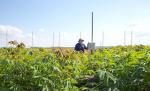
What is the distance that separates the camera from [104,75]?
16.4 feet

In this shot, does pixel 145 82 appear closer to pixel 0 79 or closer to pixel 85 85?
pixel 85 85

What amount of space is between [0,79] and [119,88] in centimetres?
187

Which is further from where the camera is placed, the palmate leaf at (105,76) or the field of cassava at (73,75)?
the field of cassava at (73,75)

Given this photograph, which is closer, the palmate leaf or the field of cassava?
the palmate leaf

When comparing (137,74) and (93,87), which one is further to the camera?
(93,87)

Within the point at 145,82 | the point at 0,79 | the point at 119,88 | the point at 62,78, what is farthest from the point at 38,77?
the point at 145,82

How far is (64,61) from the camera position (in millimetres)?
6438

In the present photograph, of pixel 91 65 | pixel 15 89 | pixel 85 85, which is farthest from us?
pixel 91 65

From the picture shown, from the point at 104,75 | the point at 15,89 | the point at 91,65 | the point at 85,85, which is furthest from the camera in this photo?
the point at 91,65

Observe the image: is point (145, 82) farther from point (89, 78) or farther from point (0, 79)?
point (0, 79)

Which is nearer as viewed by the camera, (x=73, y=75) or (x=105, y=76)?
(x=105, y=76)

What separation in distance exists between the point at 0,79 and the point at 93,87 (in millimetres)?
1455

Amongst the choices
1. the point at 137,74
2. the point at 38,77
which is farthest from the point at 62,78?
the point at 137,74

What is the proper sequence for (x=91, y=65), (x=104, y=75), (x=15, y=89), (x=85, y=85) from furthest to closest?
(x=91, y=65)
(x=85, y=85)
(x=15, y=89)
(x=104, y=75)
